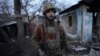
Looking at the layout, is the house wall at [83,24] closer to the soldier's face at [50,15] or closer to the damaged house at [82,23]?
the damaged house at [82,23]

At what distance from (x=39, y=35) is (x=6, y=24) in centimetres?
1264

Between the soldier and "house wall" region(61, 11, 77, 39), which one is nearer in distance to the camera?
the soldier

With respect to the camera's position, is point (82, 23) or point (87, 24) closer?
point (87, 24)

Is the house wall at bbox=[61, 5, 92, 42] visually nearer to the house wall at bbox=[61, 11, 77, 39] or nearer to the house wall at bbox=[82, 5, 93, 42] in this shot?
the house wall at bbox=[82, 5, 93, 42]

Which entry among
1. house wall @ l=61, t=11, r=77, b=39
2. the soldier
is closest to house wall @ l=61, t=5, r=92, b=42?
house wall @ l=61, t=11, r=77, b=39

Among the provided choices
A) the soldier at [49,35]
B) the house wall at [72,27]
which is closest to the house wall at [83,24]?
the house wall at [72,27]

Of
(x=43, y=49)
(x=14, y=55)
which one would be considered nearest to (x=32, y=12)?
(x=14, y=55)

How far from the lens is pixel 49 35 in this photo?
3879 mm

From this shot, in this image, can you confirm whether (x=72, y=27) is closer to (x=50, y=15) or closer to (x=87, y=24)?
(x=87, y=24)

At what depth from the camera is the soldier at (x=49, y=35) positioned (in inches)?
151

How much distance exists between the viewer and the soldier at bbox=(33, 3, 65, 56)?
151 inches

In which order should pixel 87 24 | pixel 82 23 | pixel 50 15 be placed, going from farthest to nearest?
pixel 82 23
pixel 87 24
pixel 50 15

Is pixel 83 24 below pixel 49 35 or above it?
below

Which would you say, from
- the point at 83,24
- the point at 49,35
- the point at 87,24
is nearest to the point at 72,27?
the point at 83,24
